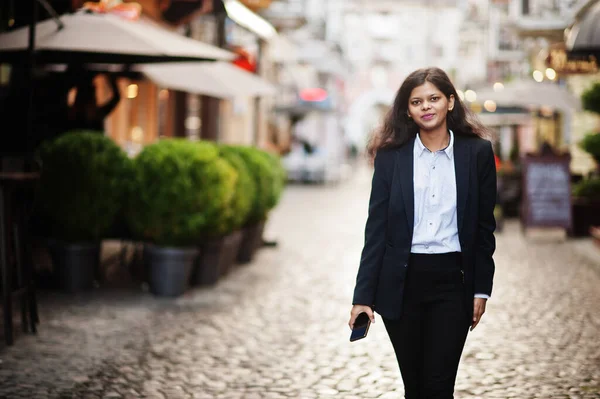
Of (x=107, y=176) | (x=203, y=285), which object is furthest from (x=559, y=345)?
(x=107, y=176)

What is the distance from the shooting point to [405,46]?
6538 cm

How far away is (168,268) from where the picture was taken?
27.4 feet

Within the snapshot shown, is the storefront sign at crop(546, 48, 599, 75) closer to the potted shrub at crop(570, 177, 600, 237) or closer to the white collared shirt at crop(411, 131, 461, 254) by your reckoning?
the potted shrub at crop(570, 177, 600, 237)

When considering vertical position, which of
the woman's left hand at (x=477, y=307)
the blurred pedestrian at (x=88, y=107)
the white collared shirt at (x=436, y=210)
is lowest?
the woman's left hand at (x=477, y=307)

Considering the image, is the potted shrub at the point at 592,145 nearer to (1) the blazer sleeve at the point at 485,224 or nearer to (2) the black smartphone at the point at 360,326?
(1) the blazer sleeve at the point at 485,224

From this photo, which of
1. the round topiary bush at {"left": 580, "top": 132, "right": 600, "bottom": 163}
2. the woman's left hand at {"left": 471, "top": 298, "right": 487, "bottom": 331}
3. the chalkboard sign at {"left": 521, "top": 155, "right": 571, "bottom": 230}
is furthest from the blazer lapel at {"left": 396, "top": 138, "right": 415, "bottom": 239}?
the chalkboard sign at {"left": 521, "top": 155, "right": 571, "bottom": 230}

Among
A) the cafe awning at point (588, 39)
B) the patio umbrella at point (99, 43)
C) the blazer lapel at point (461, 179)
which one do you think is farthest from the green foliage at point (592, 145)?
the blazer lapel at point (461, 179)

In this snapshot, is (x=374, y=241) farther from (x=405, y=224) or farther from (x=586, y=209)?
(x=586, y=209)

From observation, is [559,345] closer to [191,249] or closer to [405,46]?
[191,249]

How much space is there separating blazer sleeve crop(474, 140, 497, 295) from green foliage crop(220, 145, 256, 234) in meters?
5.49

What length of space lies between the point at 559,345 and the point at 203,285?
3.99m

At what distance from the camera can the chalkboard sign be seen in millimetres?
14062

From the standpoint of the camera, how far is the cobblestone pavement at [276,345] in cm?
534

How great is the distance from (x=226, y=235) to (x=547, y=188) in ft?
22.2
